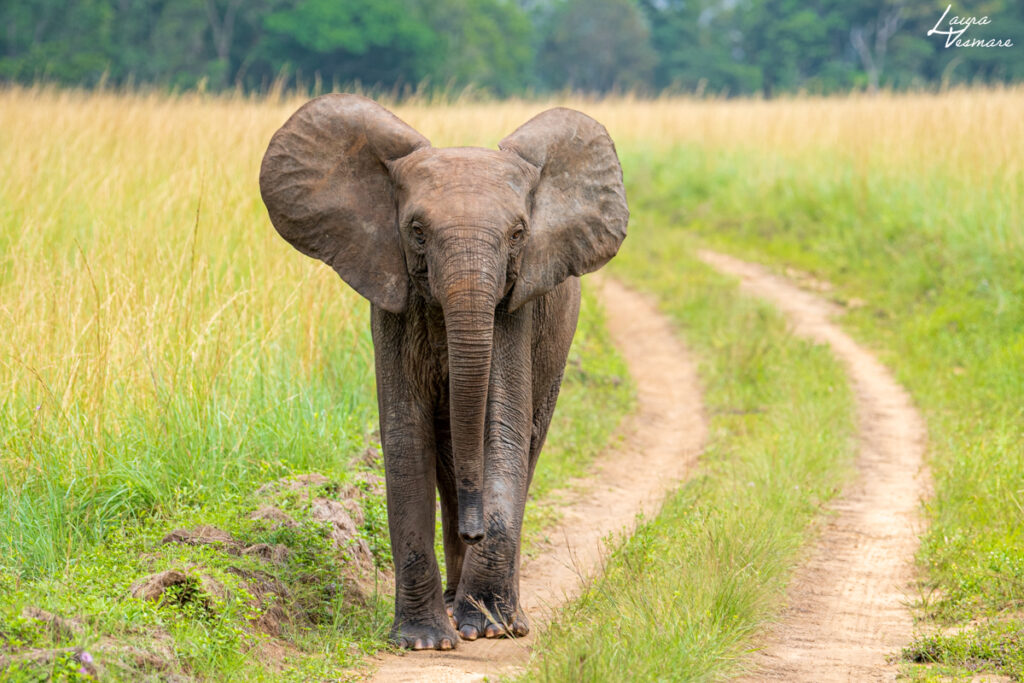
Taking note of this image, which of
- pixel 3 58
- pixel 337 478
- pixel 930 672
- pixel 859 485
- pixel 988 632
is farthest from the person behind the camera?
pixel 3 58

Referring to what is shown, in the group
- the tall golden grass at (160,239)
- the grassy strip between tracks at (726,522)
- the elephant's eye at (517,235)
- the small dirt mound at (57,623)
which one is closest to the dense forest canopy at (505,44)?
the tall golden grass at (160,239)

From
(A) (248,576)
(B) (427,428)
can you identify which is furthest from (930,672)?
(A) (248,576)

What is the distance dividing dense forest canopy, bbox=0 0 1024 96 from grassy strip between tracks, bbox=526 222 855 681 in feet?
51.9

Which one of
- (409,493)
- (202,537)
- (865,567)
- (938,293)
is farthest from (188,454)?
(938,293)

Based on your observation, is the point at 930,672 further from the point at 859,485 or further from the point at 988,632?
the point at 859,485

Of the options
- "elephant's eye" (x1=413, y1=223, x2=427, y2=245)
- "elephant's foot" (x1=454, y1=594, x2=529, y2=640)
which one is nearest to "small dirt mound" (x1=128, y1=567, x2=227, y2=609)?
"elephant's foot" (x1=454, y1=594, x2=529, y2=640)

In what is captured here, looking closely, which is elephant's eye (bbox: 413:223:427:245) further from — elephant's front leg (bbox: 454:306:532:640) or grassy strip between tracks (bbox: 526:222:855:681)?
grassy strip between tracks (bbox: 526:222:855:681)

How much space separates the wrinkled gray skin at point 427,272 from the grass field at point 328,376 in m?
0.38

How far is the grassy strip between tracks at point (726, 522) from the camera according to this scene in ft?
14.2

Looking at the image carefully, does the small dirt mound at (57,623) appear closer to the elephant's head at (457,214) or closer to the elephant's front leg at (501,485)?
the elephant's head at (457,214)

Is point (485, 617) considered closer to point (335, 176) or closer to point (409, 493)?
point (409, 493)

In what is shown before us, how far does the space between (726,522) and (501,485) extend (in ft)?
5.34

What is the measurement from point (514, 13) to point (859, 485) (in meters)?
45.1

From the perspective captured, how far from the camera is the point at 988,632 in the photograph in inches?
193
